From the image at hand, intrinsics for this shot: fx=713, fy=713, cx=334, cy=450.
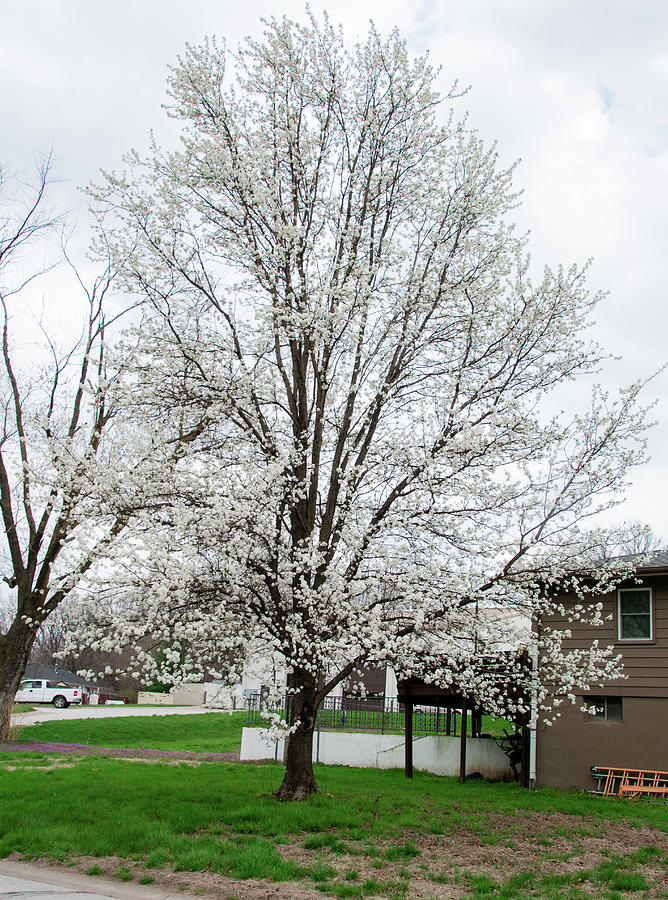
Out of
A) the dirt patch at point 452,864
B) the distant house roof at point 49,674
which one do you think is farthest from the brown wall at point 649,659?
the distant house roof at point 49,674

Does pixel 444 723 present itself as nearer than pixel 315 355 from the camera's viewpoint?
No

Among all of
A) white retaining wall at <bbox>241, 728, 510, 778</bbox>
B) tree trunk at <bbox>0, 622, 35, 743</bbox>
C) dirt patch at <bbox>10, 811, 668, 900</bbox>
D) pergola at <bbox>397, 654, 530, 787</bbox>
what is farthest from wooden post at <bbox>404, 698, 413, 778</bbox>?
tree trunk at <bbox>0, 622, 35, 743</bbox>

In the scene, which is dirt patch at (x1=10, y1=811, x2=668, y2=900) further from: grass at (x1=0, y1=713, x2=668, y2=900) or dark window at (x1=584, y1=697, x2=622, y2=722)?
dark window at (x1=584, y1=697, x2=622, y2=722)

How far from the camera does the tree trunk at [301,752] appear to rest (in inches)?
405

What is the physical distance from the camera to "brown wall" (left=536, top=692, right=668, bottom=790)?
1484cm

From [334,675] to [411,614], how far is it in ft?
6.13

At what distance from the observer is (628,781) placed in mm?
14742

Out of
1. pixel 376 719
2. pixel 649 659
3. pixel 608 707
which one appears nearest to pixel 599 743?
pixel 608 707

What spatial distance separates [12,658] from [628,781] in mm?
15405

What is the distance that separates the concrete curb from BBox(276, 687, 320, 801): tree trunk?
12.2ft

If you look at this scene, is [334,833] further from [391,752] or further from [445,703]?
[391,752]

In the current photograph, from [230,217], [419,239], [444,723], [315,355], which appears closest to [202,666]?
[315,355]

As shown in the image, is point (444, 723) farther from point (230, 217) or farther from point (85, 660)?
point (85, 660)

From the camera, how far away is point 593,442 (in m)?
10.4
